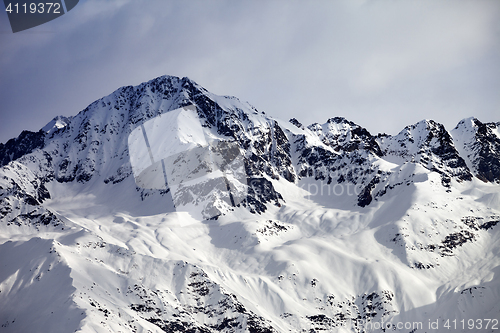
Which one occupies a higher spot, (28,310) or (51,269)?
(51,269)

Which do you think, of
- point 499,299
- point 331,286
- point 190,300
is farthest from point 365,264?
point 190,300

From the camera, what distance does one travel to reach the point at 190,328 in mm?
121438

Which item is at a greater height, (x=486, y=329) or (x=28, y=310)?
(x=28, y=310)

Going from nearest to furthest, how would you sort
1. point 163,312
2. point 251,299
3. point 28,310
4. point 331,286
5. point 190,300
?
point 28,310 < point 163,312 < point 190,300 < point 251,299 < point 331,286

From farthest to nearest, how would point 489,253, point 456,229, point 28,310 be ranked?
1. point 456,229
2. point 489,253
3. point 28,310

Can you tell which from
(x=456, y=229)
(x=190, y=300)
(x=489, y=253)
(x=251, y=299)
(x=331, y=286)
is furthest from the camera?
(x=456, y=229)

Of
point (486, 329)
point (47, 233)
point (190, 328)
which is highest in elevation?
point (47, 233)

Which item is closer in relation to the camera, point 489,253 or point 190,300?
point 190,300

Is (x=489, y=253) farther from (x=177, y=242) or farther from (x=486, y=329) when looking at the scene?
(x=177, y=242)

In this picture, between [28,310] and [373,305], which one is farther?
[373,305]

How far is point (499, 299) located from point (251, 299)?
304ft

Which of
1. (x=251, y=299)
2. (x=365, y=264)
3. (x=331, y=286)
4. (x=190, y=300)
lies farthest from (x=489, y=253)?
(x=190, y=300)

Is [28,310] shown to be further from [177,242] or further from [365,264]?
[365,264]

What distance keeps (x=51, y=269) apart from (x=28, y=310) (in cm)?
1858
